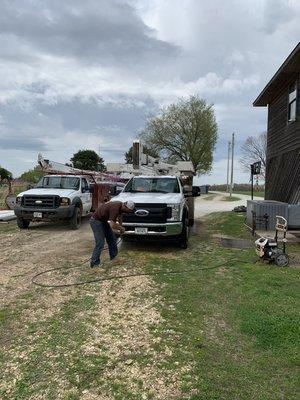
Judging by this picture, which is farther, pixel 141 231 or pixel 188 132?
pixel 188 132

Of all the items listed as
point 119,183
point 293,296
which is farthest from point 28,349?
A: point 119,183

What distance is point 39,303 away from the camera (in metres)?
5.97

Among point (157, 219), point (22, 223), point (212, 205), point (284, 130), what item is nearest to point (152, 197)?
point (157, 219)

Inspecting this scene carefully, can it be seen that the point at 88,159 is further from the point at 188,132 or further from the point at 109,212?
the point at 109,212

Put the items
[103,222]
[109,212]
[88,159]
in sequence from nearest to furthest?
[109,212] < [103,222] < [88,159]

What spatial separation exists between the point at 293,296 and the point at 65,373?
381 centimetres

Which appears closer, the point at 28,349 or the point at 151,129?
the point at 28,349

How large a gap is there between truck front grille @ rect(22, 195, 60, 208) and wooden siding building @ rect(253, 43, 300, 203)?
796 cm

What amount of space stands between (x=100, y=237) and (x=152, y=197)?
2.50 m

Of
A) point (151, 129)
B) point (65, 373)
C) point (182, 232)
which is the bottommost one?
point (65, 373)

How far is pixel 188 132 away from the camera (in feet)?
158

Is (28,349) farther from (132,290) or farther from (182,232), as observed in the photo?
(182,232)

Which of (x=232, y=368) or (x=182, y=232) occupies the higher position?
(x=182, y=232)

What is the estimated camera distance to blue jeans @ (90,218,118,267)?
26.6ft
